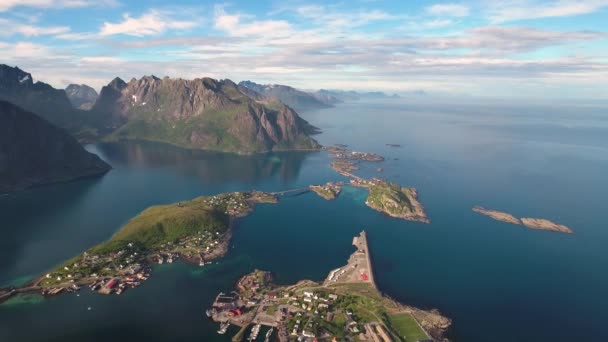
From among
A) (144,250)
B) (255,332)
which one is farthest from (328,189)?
(255,332)

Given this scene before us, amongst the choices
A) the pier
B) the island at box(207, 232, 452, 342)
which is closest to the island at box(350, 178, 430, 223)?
the pier

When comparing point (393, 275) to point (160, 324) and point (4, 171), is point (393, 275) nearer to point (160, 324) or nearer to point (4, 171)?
point (160, 324)

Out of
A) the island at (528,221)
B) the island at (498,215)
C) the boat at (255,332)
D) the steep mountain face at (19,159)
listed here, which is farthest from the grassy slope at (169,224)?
the island at (528,221)

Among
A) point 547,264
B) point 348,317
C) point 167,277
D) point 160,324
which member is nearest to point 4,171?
point 167,277

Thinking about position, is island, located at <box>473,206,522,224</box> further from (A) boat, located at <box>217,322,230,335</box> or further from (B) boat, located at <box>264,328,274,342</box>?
(A) boat, located at <box>217,322,230,335</box>

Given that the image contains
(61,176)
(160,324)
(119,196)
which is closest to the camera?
(160,324)

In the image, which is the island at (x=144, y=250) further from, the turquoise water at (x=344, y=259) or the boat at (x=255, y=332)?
the boat at (x=255, y=332)
